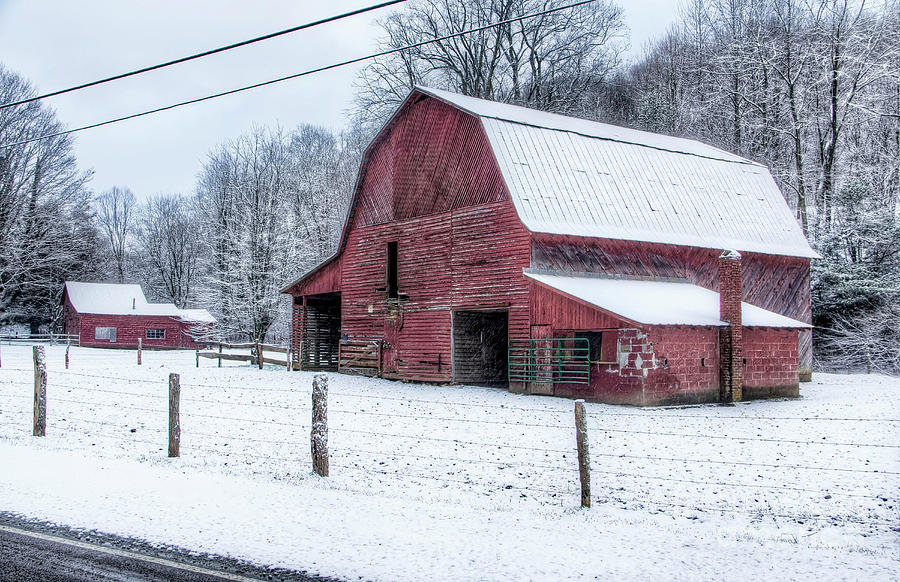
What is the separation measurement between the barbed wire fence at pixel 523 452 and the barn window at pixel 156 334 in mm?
36532

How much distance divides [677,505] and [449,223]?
624 inches

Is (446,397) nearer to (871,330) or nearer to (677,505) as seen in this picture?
(677,505)

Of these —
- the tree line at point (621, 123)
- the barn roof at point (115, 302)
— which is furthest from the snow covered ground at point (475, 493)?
the barn roof at point (115, 302)

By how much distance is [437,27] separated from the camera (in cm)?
4144

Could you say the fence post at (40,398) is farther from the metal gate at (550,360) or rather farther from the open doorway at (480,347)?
the open doorway at (480,347)

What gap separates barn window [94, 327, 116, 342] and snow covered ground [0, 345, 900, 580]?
37.9 metres

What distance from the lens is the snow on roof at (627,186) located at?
21.8m

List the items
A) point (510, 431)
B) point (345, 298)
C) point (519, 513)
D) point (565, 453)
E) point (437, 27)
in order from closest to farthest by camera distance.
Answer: point (519, 513)
point (565, 453)
point (510, 431)
point (345, 298)
point (437, 27)

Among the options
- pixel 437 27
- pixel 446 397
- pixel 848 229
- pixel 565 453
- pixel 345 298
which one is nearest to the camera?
pixel 565 453

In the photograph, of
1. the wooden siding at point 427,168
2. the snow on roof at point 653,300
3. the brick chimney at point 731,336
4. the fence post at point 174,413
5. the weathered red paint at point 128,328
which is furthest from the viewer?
the weathered red paint at point 128,328

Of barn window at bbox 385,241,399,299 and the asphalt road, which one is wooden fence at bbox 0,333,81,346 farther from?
the asphalt road

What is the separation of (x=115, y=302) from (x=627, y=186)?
4061cm

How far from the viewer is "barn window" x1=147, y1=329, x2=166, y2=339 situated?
5376 cm

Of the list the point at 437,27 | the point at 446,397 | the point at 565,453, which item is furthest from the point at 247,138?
the point at 565,453
